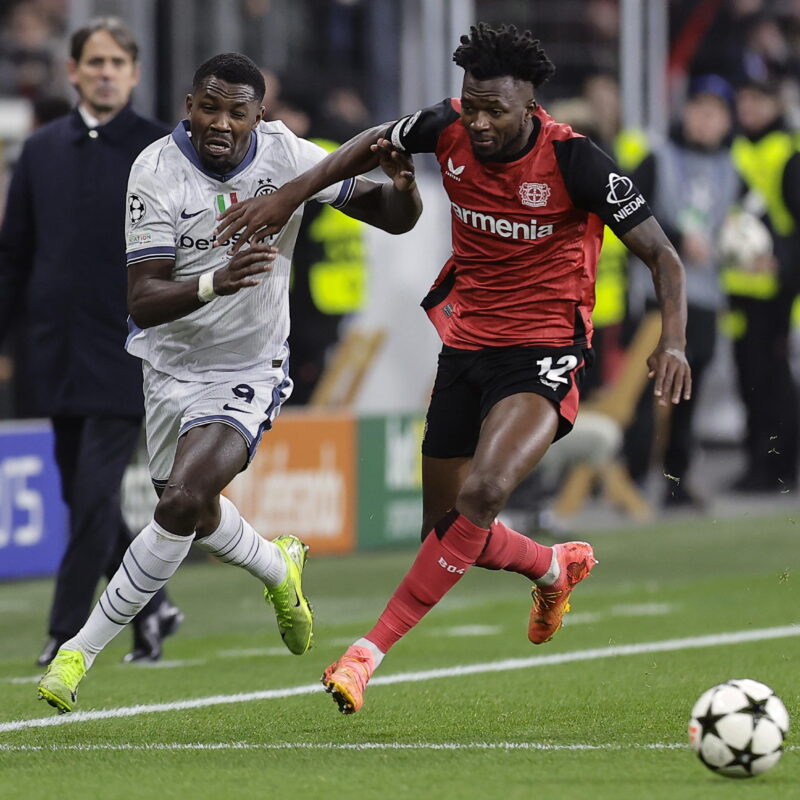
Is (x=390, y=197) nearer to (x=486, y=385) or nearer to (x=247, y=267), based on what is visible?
(x=486, y=385)

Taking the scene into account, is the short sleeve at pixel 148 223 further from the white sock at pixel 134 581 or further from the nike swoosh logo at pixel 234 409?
the white sock at pixel 134 581

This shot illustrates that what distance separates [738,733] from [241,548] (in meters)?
2.30

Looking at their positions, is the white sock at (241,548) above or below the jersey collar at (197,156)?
below

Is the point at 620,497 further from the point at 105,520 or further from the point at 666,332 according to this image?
the point at 666,332

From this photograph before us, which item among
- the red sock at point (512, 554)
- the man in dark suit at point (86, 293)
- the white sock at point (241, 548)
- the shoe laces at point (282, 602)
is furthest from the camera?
the man in dark suit at point (86, 293)

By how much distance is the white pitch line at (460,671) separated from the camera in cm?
681

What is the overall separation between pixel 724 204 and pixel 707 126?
705 millimetres

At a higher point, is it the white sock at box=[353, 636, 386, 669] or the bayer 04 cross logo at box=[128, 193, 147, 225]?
the bayer 04 cross logo at box=[128, 193, 147, 225]

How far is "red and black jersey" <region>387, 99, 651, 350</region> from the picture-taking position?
6.57 m

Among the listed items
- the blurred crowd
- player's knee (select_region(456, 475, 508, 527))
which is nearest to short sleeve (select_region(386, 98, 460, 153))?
player's knee (select_region(456, 475, 508, 527))

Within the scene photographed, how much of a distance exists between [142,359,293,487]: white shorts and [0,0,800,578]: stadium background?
146 inches

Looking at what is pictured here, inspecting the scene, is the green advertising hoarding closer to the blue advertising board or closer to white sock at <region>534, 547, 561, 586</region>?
the blue advertising board

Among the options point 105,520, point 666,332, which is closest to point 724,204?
point 105,520

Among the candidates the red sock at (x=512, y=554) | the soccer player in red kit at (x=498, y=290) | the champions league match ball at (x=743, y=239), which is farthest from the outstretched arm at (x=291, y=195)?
the champions league match ball at (x=743, y=239)
